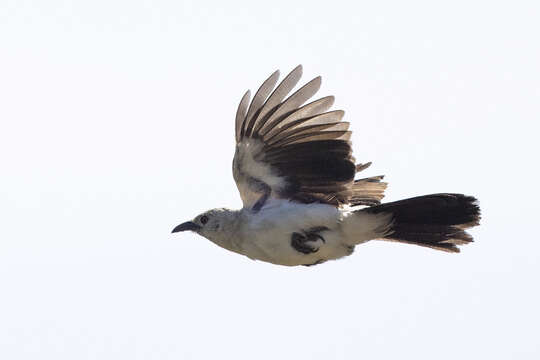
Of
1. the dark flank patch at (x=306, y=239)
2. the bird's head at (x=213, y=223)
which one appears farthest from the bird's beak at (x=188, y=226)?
the dark flank patch at (x=306, y=239)

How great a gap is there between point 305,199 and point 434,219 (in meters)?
1.20

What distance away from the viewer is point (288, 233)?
10820mm

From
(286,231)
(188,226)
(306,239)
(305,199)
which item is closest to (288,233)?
(286,231)

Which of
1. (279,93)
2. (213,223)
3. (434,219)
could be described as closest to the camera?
(279,93)

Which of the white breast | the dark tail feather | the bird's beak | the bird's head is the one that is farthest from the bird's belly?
the bird's beak

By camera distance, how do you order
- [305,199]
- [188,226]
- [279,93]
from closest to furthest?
1. [279,93]
2. [305,199]
3. [188,226]

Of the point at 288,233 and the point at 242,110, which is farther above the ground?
the point at 242,110

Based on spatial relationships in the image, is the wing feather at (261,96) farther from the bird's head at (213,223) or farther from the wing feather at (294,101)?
the bird's head at (213,223)

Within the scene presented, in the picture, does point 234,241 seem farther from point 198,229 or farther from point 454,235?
point 454,235

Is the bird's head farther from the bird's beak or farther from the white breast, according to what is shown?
the white breast

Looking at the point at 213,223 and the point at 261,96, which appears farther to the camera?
the point at 213,223

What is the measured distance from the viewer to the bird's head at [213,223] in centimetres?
1119

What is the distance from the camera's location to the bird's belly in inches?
426

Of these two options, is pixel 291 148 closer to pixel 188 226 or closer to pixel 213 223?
pixel 213 223
